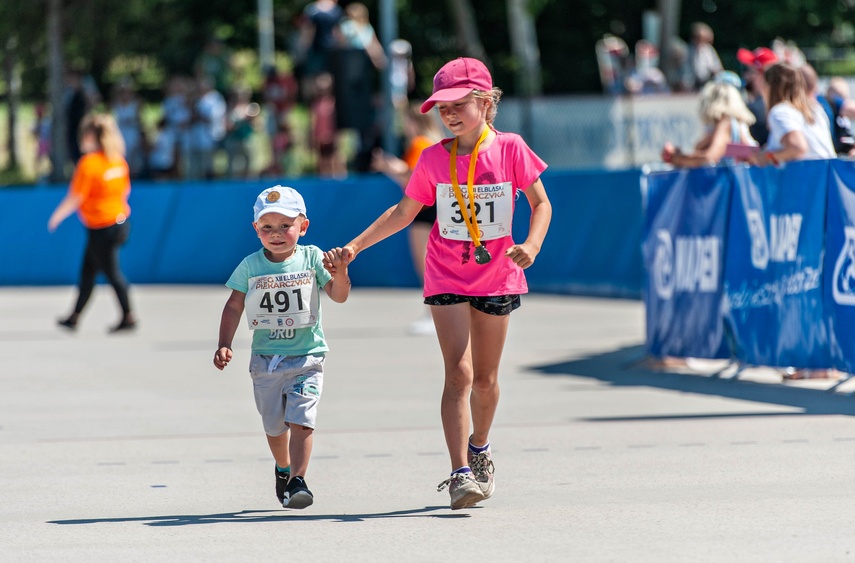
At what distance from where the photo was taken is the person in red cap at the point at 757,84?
11.2 meters

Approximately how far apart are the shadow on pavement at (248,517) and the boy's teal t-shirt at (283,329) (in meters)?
0.66

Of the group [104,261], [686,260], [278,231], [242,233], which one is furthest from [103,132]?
[278,231]

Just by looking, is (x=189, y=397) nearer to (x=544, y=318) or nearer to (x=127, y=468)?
(x=127, y=468)

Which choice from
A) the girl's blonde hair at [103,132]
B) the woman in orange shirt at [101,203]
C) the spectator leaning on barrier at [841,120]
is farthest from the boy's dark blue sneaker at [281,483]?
the girl's blonde hair at [103,132]

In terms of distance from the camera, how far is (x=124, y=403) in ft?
34.1

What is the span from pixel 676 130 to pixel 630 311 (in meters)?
4.26

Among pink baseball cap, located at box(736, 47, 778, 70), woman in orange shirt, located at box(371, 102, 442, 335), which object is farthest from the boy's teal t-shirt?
woman in orange shirt, located at box(371, 102, 442, 335)

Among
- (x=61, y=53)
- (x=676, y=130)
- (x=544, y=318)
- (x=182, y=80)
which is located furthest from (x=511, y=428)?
(x=61, y=53)

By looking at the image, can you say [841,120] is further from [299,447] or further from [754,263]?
[299,447]

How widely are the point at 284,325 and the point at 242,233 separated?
14666 millimetres

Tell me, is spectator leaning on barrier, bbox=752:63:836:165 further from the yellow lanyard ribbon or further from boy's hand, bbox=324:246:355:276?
boy's hand, bbox=324:246:355:276

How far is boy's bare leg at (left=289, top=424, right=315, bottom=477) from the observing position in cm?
661

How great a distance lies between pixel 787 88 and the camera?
10.2 meters

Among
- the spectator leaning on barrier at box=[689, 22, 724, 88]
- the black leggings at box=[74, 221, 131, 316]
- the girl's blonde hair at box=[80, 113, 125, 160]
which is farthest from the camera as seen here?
the spectator leaning on barrier at box=[689, 22, 724, 88]
